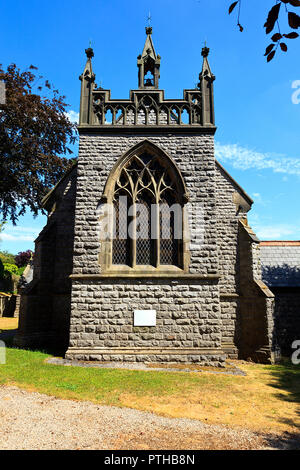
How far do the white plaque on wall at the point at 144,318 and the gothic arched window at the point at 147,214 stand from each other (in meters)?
1.59

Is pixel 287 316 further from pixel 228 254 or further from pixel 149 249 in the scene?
pixel 149 249

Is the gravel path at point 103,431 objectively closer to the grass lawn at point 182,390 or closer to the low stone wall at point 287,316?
the grass lawn at point 182,390

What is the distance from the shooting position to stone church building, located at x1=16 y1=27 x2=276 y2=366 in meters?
9.30

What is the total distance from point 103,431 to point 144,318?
5.15 metres

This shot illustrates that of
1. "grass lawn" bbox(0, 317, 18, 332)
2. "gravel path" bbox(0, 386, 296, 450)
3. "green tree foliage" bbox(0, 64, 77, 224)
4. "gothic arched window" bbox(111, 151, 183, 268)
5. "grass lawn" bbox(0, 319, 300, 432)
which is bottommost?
"grass lawn" bbox(0, 317, 18, 332)

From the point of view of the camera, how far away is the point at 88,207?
1010 cm

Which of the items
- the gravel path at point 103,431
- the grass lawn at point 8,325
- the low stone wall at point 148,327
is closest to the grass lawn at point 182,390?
the gravel path at point 103,431

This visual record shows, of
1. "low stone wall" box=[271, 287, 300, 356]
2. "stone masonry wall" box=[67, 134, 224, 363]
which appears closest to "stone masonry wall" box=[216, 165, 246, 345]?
"stone masonry wall" box=[67, 134, 224, 363]

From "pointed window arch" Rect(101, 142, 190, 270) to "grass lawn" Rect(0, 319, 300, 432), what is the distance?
362 cm

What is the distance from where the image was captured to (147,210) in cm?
1035

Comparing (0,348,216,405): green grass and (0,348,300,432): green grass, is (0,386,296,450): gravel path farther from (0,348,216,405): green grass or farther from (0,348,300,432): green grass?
(0,348,216,405): green grass

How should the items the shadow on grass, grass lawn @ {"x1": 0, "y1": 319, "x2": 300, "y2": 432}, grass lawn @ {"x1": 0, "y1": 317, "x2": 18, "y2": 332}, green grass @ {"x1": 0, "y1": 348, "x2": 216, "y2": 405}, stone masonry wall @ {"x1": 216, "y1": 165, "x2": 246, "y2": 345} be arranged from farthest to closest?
grass lawn @ {"x1": 0, "y1": 317, "x2": 18, "y2": 332} < stone masonry wall @ {"x1": 216, "y1": 165, "x2": 246, "y2": 345} < green grass @ {"x1": 0, "y1": 348, "x2": 216, "y2": 405} < grass lawn @ {"x1": 0, "y1": 319, "x2": 300, "y2": 432} < the shadow on grass

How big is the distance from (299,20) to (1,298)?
29431 mm

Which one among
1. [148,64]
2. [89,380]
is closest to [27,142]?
[148,64]
